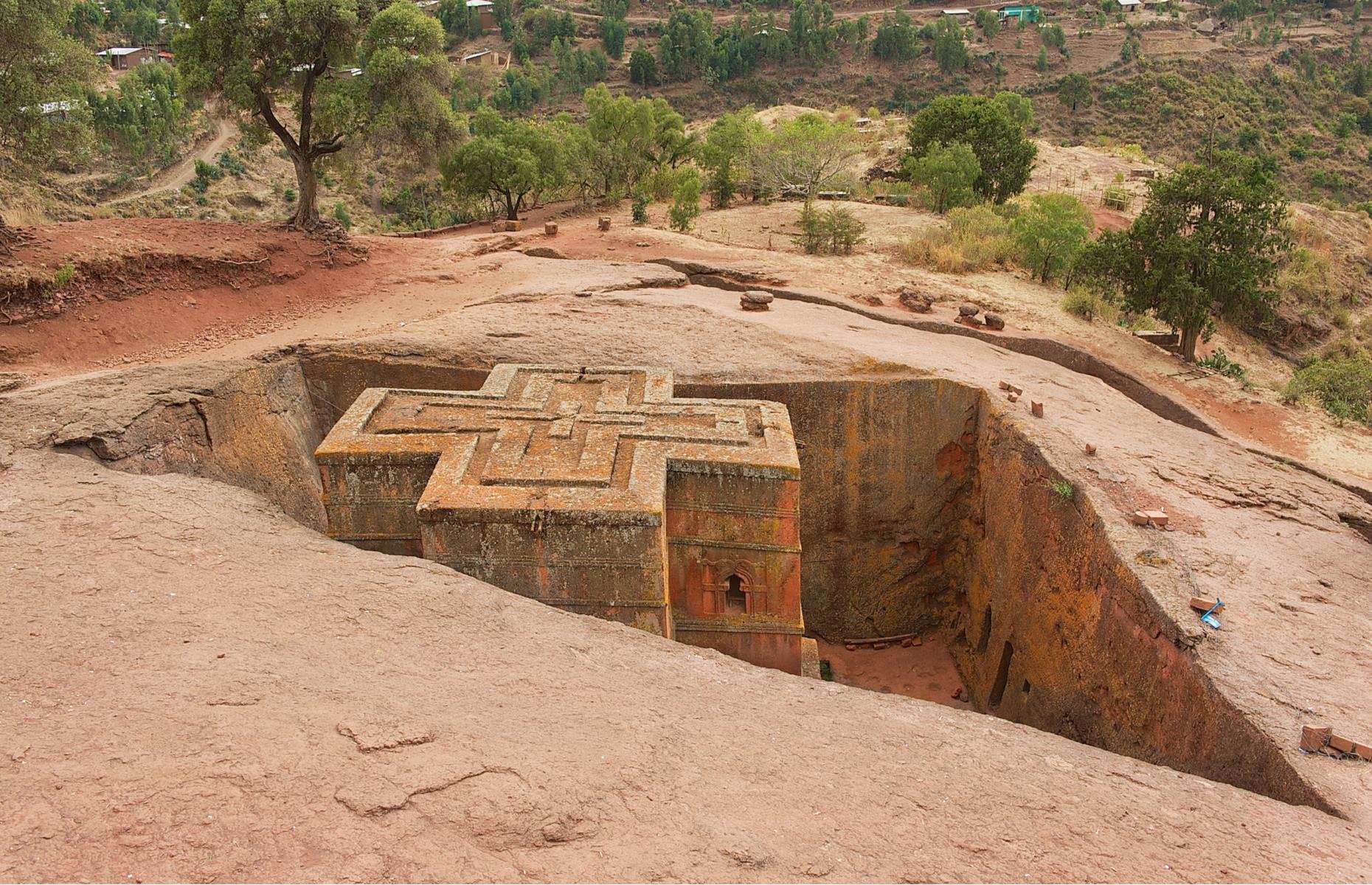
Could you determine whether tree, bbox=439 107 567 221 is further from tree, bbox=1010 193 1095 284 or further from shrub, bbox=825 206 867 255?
tree, bbox=1010 193 1095 284

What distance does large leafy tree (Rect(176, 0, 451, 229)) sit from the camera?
14.3 meters

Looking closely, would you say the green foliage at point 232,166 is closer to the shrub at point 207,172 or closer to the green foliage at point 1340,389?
the shrub at point 207,172

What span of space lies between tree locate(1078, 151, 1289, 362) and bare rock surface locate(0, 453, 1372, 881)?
10615mm

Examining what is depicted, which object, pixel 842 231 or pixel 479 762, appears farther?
pixel 842 231

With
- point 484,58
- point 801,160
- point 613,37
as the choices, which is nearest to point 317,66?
point 801,160

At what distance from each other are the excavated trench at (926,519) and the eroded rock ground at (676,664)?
38 mm

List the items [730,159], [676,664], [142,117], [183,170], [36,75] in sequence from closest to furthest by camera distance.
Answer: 1. [676,664]
2. [36,75]
3. [730,159]
4. [142,117]
5. [183,170]

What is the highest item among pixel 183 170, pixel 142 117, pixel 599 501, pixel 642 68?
pixel 642 68

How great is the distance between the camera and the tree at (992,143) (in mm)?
23422

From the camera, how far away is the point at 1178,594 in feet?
21.0

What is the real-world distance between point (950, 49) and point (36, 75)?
1985 inches

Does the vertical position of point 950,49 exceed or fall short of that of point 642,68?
it exceeds it

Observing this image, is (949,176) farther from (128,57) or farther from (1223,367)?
(128,57)

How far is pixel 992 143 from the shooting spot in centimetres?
2352
